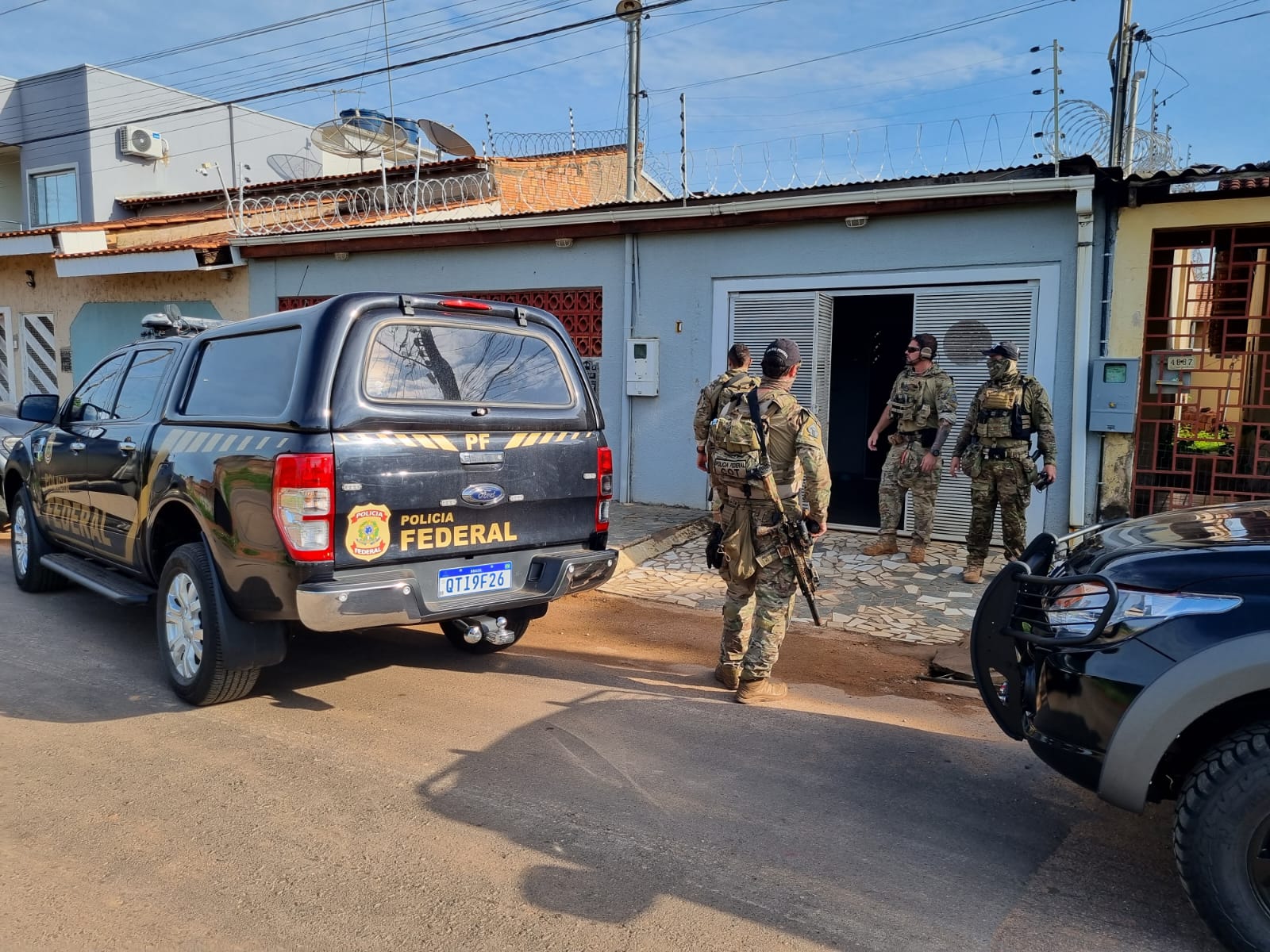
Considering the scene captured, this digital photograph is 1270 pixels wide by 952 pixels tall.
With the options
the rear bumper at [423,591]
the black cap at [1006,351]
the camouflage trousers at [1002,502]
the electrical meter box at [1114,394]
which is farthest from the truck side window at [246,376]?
the electrical meter box at [1114,394]

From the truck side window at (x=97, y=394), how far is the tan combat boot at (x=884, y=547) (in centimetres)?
588

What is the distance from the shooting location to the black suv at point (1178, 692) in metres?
2.43

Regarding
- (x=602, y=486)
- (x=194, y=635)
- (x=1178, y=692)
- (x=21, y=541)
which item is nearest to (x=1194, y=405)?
(x=602, y=486)

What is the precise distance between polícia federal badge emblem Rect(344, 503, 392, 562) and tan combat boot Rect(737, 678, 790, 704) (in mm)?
1914

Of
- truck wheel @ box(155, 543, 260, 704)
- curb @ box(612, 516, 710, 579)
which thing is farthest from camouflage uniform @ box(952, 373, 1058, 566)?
truck wheel @ box(155, 543, 260, 704)

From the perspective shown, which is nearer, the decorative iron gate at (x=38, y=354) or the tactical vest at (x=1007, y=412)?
the tactical vest at (x=1007, y=412)

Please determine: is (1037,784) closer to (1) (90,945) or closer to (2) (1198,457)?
(1) (90,945)

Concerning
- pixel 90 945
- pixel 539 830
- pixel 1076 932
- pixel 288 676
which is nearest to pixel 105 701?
pixel 288 676

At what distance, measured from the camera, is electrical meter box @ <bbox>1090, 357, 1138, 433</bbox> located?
294 inches

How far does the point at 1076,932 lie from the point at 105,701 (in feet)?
13.7

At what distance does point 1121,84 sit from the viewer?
7699 millimetres

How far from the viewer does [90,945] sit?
2535 mm

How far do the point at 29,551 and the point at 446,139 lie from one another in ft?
34.5

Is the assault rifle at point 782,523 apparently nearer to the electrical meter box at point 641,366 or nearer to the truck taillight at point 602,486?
the truck taillight at point 602,486
